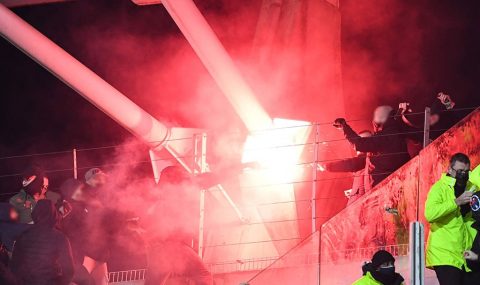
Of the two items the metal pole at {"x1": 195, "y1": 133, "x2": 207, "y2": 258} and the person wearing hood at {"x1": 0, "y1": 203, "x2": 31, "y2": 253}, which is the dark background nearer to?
the metal pole at {"x1": 195, "y1": 133, "x2": 207, "y2": 258}

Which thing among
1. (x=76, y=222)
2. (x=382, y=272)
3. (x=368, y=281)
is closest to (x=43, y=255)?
(x=76, y=222)

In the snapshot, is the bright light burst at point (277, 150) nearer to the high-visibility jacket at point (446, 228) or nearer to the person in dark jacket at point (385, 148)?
the person in dark jacket at point (385, 148)

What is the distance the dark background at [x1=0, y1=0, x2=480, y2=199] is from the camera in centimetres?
1465

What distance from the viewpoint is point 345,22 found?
15.3 metres

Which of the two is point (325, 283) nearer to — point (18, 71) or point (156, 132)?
point (156, 132)

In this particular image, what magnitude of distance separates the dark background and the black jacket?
524 centimetres

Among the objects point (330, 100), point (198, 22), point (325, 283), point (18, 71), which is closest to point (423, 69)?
point (330, 100)

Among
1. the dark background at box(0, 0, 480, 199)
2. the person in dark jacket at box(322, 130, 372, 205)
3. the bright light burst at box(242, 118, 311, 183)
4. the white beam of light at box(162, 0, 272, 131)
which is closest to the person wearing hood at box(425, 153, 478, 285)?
the person in dark jacket at box(322, 130, 372, 205)

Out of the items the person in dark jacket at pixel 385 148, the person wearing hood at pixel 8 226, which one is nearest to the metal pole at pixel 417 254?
the person in dark jacket at pixel 385 148

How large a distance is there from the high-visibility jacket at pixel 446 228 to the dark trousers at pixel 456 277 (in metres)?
0.03

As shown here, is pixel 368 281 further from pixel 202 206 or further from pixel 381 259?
pixel 202 206

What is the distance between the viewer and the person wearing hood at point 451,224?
6320mm

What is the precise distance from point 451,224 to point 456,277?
1.22 ft

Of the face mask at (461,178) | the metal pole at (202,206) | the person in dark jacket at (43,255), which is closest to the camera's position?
the face mask at (461,178)
